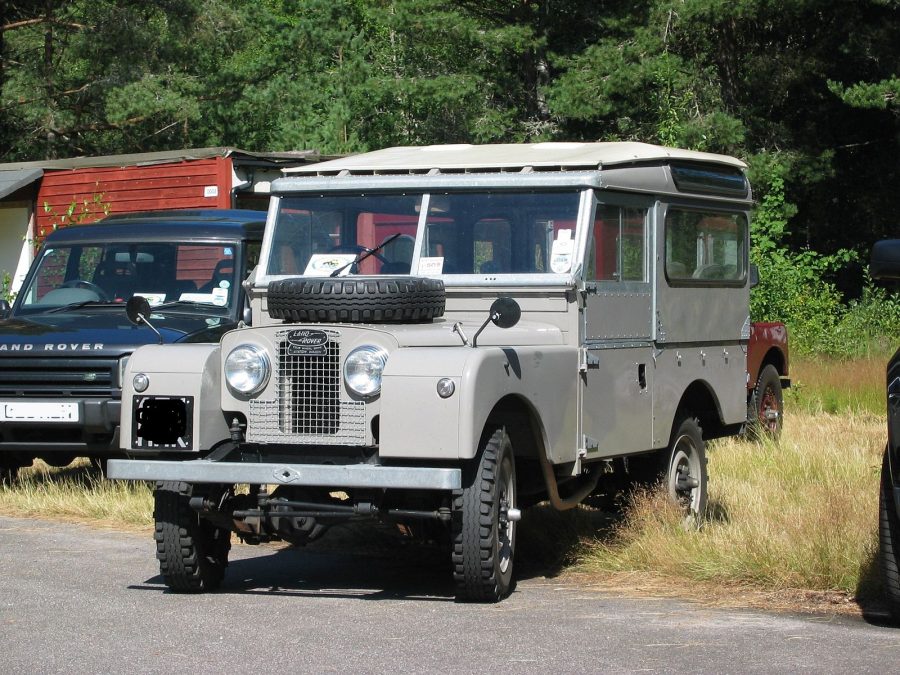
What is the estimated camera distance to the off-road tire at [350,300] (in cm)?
704

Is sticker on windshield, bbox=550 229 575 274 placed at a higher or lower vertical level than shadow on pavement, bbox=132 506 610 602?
higher

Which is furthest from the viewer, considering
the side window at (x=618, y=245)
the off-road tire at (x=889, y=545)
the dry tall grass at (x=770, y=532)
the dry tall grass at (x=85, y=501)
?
the dry tall grass at (x=85, y=501)

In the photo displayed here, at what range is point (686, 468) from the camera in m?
9.32

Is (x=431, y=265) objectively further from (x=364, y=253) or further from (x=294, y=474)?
(x=294, y=474)

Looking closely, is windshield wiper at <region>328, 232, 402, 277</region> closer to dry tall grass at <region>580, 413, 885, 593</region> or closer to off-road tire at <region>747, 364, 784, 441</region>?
dry tall grass at <region>580, 413, 885, 593</region>

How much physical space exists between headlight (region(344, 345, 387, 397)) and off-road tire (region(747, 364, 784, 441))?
6759 mm

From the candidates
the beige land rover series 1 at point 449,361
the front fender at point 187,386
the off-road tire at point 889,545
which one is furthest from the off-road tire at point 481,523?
the off-road tire at point 889,545

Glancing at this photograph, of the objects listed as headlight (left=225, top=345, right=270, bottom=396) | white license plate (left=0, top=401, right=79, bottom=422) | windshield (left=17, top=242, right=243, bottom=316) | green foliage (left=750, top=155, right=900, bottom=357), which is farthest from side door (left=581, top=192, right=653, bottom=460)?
green foliage (left=750, top=155, right=900, bottom=357)

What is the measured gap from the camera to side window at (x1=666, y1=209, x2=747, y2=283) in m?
8.88

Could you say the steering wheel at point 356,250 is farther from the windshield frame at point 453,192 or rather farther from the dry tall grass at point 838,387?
the dry tall grass at point 838,387

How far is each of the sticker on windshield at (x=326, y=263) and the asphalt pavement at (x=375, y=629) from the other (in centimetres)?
163

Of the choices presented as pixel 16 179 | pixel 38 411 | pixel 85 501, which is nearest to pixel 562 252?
pixel 38 411

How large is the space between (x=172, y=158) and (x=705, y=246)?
36.4ft

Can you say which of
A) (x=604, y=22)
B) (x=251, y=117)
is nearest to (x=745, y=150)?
(x=604, y=22)
